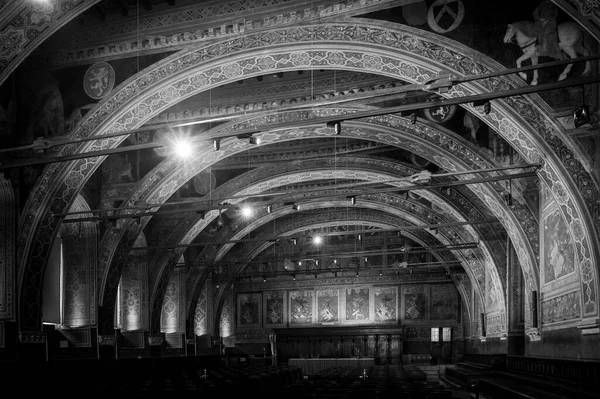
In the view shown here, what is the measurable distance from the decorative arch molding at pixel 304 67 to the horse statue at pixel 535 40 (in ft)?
1.93

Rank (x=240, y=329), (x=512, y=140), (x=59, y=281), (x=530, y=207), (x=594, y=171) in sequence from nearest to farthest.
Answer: (x=594, y=171) < (x=512, y=140) < (x=530, y=207) < (x=59, y=281) < (x=240, y=329)

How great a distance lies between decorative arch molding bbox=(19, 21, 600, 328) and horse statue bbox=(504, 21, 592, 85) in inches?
23.1

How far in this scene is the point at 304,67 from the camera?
14.5 meters

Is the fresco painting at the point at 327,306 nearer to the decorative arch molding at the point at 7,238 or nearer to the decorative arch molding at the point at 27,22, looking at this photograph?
the decorative arch molding at the point at 7,238

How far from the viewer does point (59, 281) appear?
70.1 ft

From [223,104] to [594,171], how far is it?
10.6 m

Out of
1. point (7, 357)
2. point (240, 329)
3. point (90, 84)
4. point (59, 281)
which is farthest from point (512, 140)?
point (240, 329)

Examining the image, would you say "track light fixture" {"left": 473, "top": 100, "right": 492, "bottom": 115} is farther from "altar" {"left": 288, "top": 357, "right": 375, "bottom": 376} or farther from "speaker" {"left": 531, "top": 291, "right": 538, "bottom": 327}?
"altar" {"left": 288, "top": 357, "right": 375, "bottom": 376}

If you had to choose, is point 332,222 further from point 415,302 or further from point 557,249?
point 557,249

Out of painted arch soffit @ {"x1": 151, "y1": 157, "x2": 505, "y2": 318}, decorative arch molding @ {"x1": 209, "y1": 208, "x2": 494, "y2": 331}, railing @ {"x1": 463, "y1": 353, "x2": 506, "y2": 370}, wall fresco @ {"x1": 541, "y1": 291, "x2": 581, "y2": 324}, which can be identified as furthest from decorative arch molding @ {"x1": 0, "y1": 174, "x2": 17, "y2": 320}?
decorative arch molding @ {"x1": 209, "y1": 208, "x2": 494, "y2": 331}

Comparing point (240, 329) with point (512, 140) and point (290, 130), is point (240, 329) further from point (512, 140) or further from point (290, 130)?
point (512, 140)

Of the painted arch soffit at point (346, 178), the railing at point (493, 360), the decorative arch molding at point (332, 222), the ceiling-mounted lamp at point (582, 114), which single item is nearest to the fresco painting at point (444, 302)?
the decorative arch molding at point (332, 222)

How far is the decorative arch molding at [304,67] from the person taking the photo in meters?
12.4

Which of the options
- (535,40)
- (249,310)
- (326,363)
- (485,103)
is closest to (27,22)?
(485,103)
